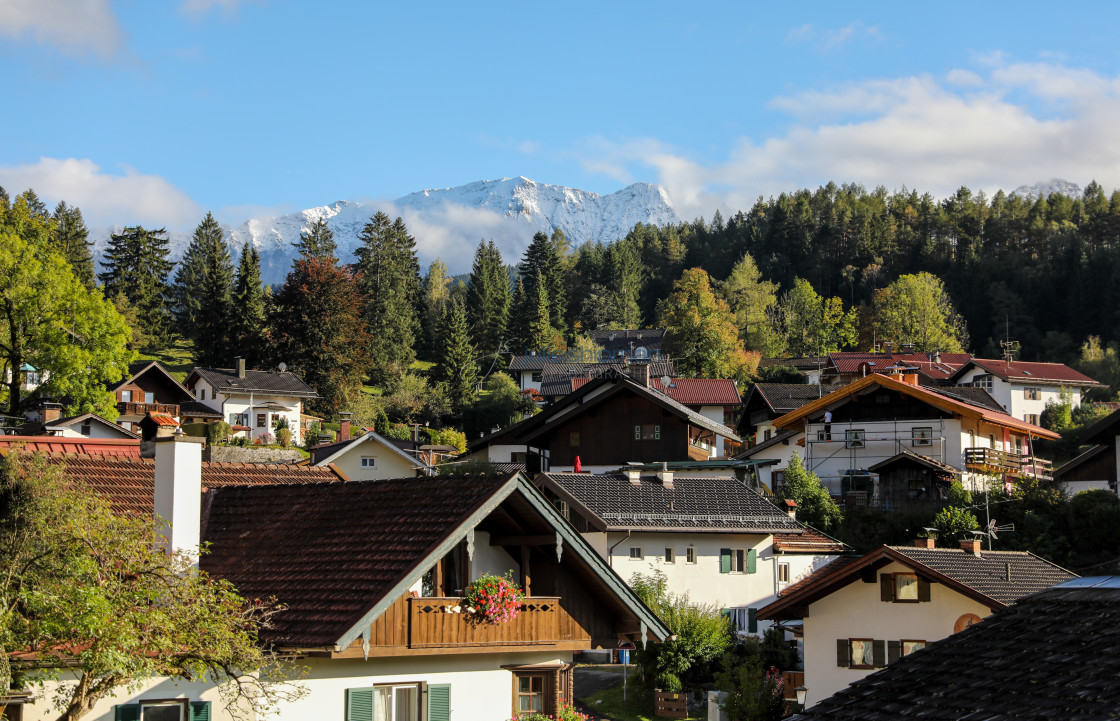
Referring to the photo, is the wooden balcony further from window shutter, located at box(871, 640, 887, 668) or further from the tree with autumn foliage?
window shutter, located at box(871, 640, 887, 668)

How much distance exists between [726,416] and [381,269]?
54.7 meters

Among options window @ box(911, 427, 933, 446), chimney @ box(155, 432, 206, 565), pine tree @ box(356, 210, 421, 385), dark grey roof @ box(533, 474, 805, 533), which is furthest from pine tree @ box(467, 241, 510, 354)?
chimney @ box(155, 432, 206, 565)

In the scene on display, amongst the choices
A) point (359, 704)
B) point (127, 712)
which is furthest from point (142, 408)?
point (127, 712)

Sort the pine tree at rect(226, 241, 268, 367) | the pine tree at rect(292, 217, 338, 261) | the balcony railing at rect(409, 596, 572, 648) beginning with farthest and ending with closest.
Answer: the pine tree at rect(292, 217, 338, 261) → the pine tree at rect(226, 241, 268, 367) → the balcony railing at rect(409, 596, 572, 648)

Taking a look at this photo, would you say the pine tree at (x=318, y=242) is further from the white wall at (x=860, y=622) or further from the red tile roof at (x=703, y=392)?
the white wall at (x=860, y=622)

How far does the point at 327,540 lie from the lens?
18078mm

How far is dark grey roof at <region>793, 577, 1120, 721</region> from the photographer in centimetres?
852

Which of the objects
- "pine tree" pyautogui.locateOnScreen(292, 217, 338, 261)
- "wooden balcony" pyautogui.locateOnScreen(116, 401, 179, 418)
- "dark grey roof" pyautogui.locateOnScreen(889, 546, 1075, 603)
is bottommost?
"dark grey roof" pyautogui.locateOnScreen(889, 546, 1075, 603)

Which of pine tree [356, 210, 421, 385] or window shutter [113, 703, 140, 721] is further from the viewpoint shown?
pine tree [356, 210, 421, 385]

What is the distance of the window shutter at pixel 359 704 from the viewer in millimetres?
16736

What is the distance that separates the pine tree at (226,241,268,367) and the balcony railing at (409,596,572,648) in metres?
78.5

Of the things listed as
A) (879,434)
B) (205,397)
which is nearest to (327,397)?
(205,397)

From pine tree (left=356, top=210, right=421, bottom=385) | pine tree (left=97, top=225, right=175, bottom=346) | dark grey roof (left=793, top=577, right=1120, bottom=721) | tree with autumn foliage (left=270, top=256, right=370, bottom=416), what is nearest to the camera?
dark grey roof (left=793, top=577, right=1120, bottom=721)

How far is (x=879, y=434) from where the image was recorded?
59.2 metres
